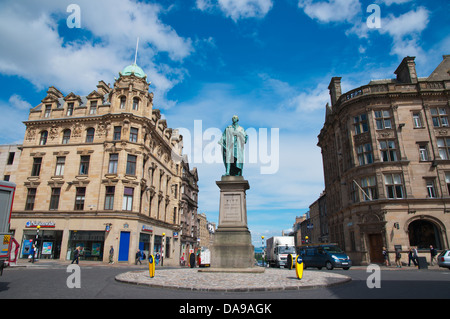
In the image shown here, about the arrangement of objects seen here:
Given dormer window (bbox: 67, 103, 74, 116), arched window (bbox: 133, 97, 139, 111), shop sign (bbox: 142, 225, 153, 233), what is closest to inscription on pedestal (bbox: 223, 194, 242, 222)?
shop sign (bbox: 142, 225, 153, 233)

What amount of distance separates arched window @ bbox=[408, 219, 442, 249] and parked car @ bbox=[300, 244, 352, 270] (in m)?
10.2

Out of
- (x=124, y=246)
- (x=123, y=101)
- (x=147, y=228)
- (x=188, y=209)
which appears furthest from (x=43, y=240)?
(x=188, y=209)

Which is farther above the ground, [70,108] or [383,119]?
[70,108]

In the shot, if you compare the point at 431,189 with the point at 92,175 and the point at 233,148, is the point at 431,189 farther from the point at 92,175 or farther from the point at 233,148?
the point at 92,175

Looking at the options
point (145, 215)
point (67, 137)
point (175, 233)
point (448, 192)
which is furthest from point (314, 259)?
point (67, 137)

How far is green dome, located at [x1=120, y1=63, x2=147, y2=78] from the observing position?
121 feet

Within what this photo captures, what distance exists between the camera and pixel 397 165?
2909 cm

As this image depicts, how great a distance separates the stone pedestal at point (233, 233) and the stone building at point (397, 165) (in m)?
20.9

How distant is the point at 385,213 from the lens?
1107 inches

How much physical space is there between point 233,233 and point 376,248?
2251cm

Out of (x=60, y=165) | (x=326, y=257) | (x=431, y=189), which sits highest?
(x=60, y=165)

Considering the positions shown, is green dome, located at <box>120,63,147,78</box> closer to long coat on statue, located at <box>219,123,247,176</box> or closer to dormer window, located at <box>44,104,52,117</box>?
dormer window, located at <box>44,104,52,117</box>

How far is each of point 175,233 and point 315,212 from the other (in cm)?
2922
